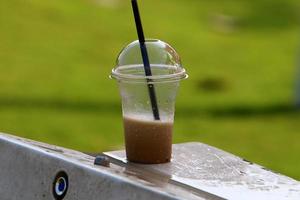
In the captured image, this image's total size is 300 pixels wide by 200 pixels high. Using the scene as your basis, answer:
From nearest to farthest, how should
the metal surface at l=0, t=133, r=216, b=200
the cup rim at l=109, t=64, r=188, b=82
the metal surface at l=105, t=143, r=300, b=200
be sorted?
the metal surface at l=0, t=133, r=216, b=200
the metal surface at l=105, t=143, r=300, b=200
the cup rim at l=109, t=64, r=188, b=82

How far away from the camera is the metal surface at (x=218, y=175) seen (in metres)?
2.34

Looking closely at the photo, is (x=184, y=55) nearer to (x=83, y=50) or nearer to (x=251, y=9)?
(x=83, y=50)

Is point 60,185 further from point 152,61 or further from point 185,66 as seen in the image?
point 185,66

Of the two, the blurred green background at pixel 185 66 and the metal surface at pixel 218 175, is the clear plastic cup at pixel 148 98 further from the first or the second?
the blurred green background at pixel 185 66

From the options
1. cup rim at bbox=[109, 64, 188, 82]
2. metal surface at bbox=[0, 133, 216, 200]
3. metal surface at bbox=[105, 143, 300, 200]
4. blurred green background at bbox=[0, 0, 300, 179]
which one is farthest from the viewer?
blurred green background at bbox=[0, 0, 300, 179]

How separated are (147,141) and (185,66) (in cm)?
664

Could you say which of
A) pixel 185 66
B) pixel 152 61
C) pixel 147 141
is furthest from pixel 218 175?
pixel 185 66

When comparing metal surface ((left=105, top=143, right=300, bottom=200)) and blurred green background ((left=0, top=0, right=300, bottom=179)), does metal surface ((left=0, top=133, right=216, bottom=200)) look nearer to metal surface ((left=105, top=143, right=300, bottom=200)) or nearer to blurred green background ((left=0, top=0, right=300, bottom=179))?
metal surface ((left=105, top=143, right=300, bottom=200))

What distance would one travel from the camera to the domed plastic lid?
2.67 m

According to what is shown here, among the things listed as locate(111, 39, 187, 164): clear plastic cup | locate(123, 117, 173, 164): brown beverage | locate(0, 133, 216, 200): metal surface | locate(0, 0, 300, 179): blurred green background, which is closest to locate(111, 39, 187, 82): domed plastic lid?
locate(111, 39, 187, 164): clear plastic cup

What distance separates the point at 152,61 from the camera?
8.76ft

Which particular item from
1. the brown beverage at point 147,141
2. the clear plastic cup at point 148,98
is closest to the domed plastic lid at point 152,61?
the clear plastic cup at point 148,98

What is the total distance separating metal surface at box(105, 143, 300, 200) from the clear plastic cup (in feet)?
0.14

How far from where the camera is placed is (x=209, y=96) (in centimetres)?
850
